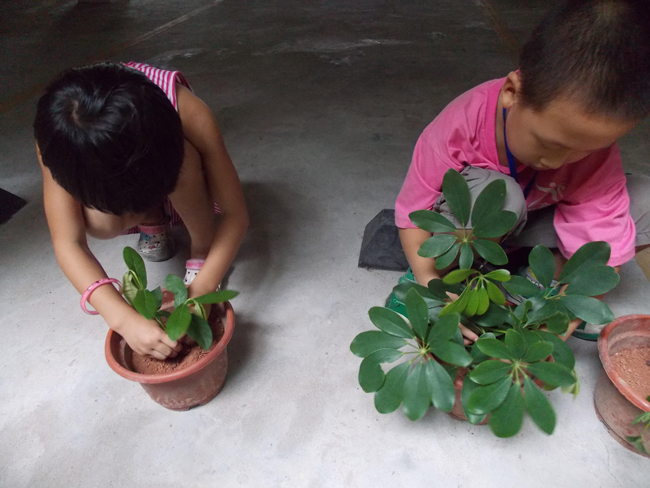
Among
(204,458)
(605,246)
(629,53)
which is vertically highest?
(629,53)

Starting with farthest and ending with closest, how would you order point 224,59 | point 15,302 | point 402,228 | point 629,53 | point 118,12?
1. point 118,12
2. point 224,59
3. point 15,302
4. point 402,228
5. point 629,53

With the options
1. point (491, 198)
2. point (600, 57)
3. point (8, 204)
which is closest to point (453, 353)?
point (491, 198)

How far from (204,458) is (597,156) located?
101 cm

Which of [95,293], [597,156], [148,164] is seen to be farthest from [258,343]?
[597,156]

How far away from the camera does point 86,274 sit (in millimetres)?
864

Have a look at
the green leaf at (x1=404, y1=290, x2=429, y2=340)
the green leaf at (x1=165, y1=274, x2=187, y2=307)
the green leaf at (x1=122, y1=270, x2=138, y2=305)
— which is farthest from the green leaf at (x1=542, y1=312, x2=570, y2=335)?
the green leaf at (x1=122, y1=270, x2=138, y2=305)

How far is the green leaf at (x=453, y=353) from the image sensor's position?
64 cm

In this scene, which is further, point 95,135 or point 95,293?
point 95,293

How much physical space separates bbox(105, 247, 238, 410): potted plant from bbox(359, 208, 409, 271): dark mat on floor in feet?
1.63

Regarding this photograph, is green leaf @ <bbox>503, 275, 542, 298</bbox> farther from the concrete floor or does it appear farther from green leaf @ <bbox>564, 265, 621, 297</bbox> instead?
the concrete floor

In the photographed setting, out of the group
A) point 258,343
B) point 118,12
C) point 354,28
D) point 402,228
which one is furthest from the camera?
point 118,12

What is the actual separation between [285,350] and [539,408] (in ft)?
1.96

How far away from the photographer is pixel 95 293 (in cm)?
84

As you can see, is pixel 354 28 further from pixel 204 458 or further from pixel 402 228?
pixel 204 458
